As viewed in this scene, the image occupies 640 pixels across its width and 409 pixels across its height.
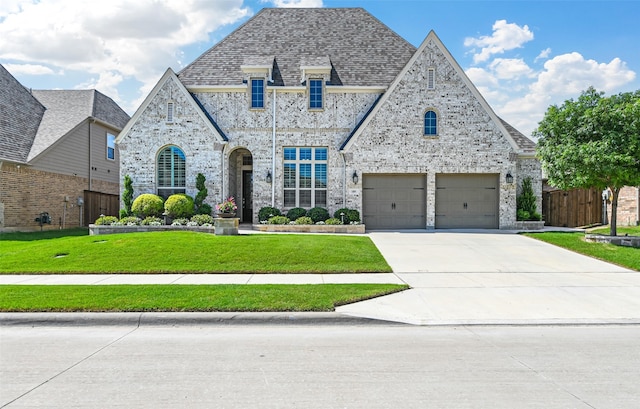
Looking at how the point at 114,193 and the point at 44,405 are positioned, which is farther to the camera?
the point at 114,193

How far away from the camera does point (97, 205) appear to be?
27547 mm

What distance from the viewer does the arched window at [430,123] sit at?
21062 mm

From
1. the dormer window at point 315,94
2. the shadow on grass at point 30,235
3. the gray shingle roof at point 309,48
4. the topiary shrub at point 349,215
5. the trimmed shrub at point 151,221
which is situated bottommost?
the shadow on grass at point 30,235

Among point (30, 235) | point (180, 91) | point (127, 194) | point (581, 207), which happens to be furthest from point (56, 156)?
point (581, 207)

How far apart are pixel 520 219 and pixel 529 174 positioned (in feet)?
8.06

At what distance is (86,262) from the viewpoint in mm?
11984

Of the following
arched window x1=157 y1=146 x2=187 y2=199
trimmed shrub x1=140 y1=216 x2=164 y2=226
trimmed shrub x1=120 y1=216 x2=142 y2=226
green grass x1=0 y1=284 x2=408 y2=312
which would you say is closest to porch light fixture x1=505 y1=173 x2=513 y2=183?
green grass x1=0 y1=284 x2=408 y2=312

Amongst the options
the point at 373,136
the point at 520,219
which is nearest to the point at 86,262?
the point at 373,136

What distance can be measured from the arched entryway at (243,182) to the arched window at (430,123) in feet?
31.8

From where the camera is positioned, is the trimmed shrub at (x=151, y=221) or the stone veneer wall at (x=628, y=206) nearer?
the trimmed shrub at (x=151, y=221)

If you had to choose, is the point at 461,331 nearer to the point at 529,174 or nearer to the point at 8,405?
the point at 8,405

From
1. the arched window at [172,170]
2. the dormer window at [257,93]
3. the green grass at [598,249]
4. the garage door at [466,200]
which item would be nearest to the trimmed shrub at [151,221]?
the arched window at [172,170]

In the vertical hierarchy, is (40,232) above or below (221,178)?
below

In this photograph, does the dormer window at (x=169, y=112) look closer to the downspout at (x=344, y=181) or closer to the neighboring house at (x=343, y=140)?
the neighboring house at (x=343, y=140)
